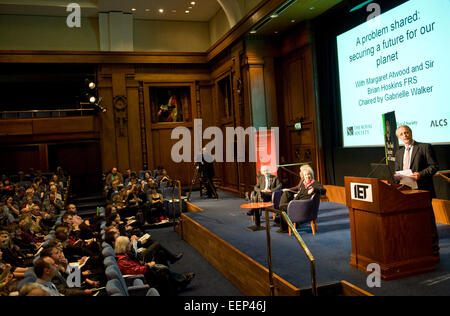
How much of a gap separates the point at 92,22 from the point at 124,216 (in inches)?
272

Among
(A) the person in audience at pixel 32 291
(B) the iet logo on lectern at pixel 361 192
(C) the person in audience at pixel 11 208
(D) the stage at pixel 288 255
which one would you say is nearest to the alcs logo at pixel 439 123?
(D) the stage at pixel 288 255

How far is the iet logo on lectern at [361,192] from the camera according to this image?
11.9ft

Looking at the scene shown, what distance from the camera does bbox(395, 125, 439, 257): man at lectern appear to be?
12.5 ft

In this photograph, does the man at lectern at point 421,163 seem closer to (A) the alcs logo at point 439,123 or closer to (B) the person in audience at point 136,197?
(A) the alcs logo at point 439,123

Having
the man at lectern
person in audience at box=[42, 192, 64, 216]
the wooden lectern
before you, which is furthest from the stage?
person in audience at box=[42, 192, 64, 216]

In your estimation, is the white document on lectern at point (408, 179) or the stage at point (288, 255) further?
the white document on lectern at point (408, 179)

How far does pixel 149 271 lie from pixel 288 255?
62.8 inches

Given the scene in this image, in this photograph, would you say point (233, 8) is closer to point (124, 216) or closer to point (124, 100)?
point (124, 100)

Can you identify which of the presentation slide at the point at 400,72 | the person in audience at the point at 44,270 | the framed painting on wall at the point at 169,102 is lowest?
the person in audience at the point at 44,270

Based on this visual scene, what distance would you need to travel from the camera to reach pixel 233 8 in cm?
1007

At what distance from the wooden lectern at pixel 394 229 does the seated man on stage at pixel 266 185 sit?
2.89 metres

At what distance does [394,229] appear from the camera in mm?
3527

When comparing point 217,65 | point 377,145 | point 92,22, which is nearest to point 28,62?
point 92,22

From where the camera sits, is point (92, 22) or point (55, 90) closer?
point (92, 22)
